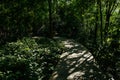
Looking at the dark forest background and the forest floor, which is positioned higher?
the dark forest background

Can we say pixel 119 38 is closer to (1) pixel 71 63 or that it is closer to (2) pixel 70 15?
(1) pixel 71 63

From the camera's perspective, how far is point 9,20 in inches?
883

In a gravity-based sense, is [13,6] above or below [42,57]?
above

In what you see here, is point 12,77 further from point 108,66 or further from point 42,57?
point 108,66

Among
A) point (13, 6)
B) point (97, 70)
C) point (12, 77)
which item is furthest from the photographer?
point (13, 6)

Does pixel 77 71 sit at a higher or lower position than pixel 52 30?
lower

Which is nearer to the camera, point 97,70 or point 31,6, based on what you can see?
point 97,70

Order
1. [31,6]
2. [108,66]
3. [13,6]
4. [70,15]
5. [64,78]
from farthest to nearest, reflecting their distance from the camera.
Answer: [70,15]
[31,6]
[13,6]
[108,66]
[64,78]

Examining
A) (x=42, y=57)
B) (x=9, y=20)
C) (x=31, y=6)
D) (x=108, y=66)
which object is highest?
(x=31, y=6)

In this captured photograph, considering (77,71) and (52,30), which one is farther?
(52,30)

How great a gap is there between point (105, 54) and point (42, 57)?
4163 mm

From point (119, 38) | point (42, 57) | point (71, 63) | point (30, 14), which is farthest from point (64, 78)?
point (30, 14)

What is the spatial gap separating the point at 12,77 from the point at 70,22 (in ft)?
112

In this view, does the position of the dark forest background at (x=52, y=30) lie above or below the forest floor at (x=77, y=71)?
above
